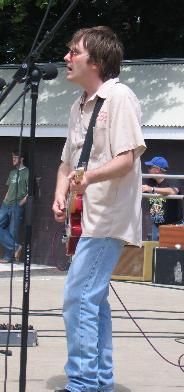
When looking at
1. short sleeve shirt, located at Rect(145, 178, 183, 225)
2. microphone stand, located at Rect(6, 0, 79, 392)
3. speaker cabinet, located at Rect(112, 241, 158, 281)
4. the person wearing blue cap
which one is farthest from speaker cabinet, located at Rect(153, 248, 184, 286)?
microphone stand, located at Rect(6, 0, 79, 392)

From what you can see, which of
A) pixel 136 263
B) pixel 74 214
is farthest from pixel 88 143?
pixel 136 263

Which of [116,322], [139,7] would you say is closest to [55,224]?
[139,7]

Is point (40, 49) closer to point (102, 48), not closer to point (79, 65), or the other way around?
point (79, 65)

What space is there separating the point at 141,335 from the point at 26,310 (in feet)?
9.48

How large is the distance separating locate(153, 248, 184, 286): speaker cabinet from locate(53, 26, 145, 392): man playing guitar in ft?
16.5

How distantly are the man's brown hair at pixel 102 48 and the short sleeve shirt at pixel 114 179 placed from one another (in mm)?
107

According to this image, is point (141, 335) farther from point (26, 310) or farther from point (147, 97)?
point (147, 97)

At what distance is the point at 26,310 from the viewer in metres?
4.98

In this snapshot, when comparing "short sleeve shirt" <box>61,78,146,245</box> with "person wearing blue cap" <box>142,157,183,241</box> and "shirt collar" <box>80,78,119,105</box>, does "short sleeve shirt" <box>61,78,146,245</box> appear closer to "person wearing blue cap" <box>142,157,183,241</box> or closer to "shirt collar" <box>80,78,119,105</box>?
"shirt collar" <box>80,78,119,105</box>

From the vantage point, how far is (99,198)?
16.8ft

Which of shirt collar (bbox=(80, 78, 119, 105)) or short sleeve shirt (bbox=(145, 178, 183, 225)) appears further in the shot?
short sleeve shirt (bbox=(145, 178, 183, 225))

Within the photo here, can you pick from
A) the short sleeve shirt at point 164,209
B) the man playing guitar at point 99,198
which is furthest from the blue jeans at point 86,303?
the short sleeve shirt at point 164,209

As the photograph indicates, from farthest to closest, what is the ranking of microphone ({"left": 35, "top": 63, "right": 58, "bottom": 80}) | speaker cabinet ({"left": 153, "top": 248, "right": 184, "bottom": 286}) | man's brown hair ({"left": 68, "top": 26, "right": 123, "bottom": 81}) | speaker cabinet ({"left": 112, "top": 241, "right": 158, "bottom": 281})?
speaker cabinet ({"left": 112, "top": 241, "right": 158, "bottom": 281}), speaker cabinet ({"left": 153, "top": 248, "right": 184, "bottom": 286}), microphone ({"left": 35, "top": 63, "right": 58, "bottom": 80}), man's brown hair ({"left": 68, "top": 26, "right": 123, "bottom": 81})

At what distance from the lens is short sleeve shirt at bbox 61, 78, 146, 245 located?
5074 millimetres
